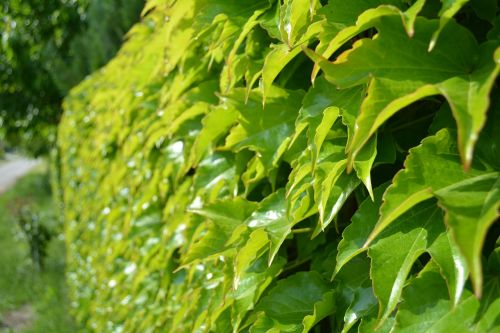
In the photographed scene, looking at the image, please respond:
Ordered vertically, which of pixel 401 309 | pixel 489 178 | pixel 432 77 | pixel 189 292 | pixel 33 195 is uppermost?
pixel 432 77

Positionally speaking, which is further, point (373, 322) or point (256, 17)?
point (256, 17)

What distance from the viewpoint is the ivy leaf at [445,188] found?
0.96 m

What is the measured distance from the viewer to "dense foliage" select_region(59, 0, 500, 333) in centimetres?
110

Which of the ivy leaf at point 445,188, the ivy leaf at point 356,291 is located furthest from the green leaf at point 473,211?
the ivy leaf at point 356,291

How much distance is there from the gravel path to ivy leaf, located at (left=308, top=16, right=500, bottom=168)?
27.2 m

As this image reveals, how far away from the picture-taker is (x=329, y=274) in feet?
5.29

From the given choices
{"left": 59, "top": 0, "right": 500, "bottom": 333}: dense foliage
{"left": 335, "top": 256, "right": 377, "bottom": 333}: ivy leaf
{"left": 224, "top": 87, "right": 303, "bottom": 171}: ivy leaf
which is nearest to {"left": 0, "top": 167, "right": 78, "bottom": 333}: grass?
{"left": 59, "top": 0, "right": 500, "bottom": 333}: dense foliage

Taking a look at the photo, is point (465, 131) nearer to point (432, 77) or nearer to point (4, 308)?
point (432, 77)

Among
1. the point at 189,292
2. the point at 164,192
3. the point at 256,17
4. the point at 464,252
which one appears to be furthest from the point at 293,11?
the point at 164,192

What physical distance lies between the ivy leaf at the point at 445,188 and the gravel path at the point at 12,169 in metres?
27.2

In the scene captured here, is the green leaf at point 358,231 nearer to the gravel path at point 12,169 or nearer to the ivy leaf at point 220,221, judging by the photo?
the ivy leaf at point 220,221

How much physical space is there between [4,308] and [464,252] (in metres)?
9.14

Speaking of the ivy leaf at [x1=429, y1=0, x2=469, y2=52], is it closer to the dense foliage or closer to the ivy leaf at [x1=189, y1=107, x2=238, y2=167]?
the dense foliage

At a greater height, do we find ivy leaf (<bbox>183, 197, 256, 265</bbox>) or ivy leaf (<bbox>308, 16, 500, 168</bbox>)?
ivy leaf (<bbox>308, 16, 500, 168</bbox>)
